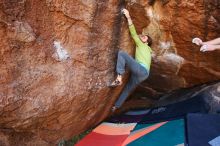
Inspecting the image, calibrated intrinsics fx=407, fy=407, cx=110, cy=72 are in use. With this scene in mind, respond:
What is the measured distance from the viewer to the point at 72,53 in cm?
517

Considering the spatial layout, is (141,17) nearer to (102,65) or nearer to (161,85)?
(102,65)

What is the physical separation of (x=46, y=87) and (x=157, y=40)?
5.80ft

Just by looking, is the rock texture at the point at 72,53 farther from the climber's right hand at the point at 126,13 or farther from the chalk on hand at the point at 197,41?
the chalk on hand at the point at 197,41

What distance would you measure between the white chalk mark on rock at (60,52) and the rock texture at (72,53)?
0.04 feet

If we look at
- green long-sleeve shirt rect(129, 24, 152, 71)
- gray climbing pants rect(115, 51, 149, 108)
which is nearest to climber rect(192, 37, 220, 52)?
green long-sleeve shirt rect(129, 24, 152, 71)

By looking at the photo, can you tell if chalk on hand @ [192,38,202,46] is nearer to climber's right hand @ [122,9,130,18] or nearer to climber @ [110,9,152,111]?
climber @ [110,9,152,111]

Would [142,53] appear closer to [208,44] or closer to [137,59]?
[137,59]

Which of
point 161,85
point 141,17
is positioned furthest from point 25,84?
point 161,85

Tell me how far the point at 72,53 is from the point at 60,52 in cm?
16

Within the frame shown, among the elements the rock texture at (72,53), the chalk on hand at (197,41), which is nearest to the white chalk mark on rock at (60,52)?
the rock texture at (72,53)

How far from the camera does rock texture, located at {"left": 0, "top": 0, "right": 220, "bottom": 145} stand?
4816 millimetres

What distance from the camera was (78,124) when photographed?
5.86 m

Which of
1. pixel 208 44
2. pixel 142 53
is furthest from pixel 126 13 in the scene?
pixel 208 44

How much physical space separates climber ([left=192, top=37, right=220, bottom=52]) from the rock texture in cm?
28
